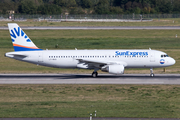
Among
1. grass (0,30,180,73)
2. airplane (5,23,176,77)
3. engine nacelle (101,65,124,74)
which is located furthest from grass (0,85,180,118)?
grass (0,30,180,73)

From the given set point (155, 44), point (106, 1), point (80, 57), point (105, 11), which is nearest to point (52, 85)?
point (80, 57)

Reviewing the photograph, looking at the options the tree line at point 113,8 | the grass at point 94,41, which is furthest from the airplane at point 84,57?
the tree line at point 113,8

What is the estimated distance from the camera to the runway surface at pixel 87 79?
39312mm

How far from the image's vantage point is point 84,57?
42938 millimetres

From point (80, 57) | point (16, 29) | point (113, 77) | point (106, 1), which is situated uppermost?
point (106, 1)

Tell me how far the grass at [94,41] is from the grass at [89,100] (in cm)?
1745

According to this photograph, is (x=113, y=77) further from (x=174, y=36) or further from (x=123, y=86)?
(x=174, y=36)

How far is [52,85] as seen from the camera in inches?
1464

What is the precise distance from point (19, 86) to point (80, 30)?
211ft

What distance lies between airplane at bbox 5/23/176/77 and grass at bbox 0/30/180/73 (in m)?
8.64

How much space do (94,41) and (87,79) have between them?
38.9 metres

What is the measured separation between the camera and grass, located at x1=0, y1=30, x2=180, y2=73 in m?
57.8

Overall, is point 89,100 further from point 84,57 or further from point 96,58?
point 84,57

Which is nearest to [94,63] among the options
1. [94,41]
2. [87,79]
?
[87,79]
